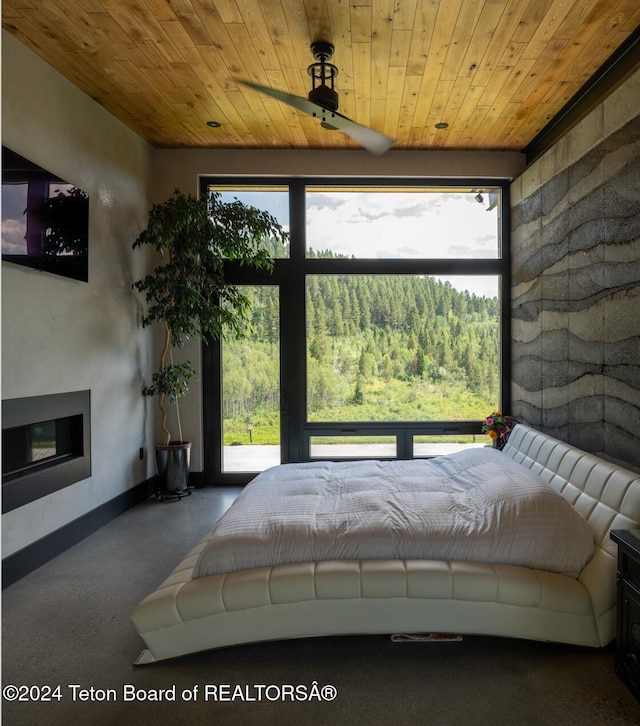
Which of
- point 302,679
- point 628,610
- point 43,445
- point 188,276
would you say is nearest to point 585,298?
point 628,610

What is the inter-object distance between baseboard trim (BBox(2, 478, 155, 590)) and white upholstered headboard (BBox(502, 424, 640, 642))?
320cm

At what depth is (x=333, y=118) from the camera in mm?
2723

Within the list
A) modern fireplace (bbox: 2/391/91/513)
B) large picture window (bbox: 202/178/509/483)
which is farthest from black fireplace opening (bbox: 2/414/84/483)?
large picture window (bbox: 202/178/509/483)

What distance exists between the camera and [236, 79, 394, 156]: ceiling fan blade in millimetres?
2566

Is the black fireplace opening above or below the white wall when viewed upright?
below

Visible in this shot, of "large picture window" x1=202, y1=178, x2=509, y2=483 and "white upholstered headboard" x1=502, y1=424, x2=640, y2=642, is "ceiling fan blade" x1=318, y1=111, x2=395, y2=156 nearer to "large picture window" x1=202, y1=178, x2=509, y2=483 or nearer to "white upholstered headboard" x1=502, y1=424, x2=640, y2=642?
"large picture window" x1=202, y1=178, x2=509, y2=483

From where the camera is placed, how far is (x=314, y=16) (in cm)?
278

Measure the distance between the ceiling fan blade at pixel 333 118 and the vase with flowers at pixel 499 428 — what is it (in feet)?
9.00

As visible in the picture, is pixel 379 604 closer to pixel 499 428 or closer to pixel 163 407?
pixel 499 428

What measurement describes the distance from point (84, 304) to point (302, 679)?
296 cm

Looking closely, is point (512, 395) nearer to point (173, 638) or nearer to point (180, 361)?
point (180, 361)

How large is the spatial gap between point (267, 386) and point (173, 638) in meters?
2.89

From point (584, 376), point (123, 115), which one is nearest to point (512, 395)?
point (584, 376)

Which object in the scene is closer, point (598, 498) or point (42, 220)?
point (598, 498)
